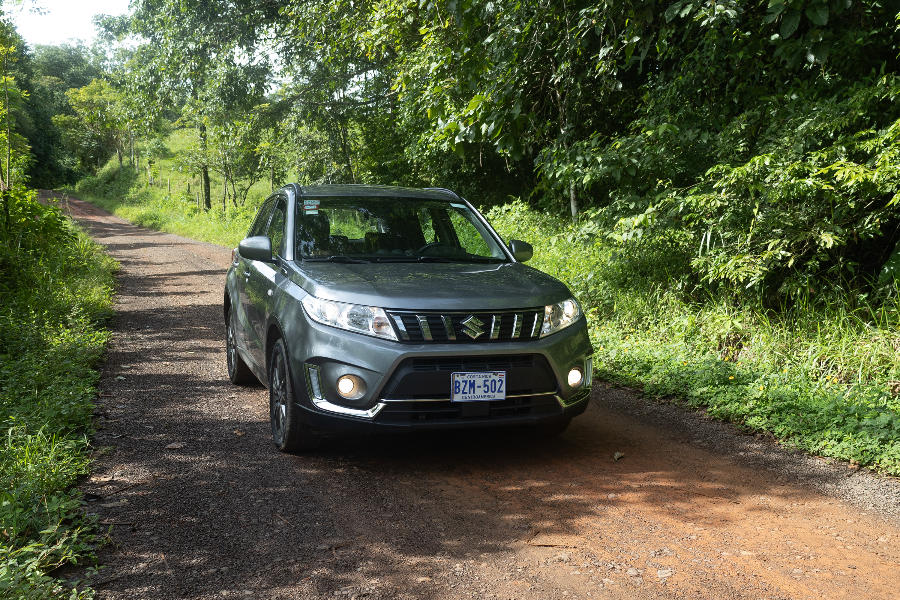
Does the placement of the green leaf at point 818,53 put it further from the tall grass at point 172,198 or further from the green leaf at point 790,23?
the tall grass at point 172,198

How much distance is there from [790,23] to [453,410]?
4.37 m

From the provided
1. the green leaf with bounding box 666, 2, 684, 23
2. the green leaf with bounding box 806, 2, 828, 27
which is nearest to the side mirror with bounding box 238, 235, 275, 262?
the green leaf with bounding box 666, 2, 684, 23

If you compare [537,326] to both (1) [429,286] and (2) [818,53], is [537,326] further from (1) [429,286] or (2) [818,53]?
(2) [818,53]

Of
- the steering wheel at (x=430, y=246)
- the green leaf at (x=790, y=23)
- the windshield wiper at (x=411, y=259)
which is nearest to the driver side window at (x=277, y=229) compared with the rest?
the windshield wiper at (x=411, y=259)

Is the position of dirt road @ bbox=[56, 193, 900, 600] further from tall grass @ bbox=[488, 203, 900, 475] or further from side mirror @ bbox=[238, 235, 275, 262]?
side mirror @ bbox=[238, 235, 275, 262]

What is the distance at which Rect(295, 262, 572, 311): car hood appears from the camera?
4281 mm

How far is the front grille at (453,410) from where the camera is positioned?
4195mm

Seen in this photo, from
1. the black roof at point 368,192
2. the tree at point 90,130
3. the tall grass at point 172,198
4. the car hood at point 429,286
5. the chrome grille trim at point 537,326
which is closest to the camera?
the car hood at point 429,286

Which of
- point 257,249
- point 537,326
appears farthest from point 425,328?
point 257,249

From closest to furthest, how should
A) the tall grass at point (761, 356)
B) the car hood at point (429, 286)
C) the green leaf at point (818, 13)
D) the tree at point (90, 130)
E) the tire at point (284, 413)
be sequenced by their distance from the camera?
the car hood at point (429, 286)
the tire at point (284, 413)
the tall grass at point (761, 356)
the green leaf at point (818, 13)
the tree at point (90, 130)

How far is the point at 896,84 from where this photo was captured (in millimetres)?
6250

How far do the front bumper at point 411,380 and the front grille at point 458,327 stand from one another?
0.05 metres

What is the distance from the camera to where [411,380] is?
414cm

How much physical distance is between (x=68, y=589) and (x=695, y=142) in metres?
7.14
